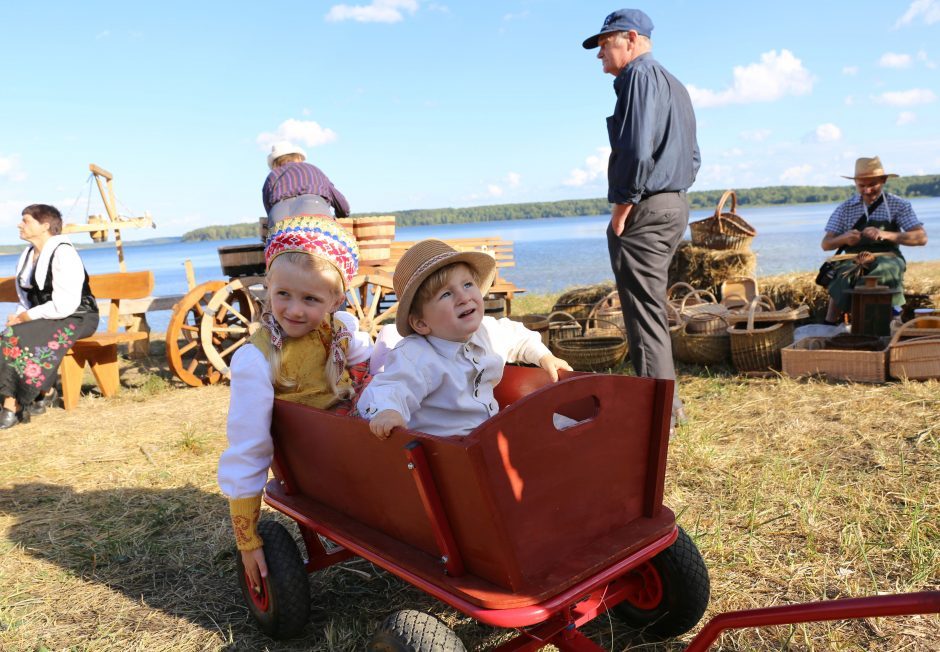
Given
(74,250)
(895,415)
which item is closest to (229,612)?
(895,415)

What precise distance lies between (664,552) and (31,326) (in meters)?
5.47

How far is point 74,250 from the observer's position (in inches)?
221

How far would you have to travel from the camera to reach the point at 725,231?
827 cm

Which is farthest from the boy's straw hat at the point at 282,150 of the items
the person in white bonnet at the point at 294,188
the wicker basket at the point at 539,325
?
the wicker basket at the point at 539,325

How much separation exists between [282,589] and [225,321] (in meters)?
5.55

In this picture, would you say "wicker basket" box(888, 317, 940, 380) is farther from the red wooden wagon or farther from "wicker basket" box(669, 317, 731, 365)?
the red wooden wagon

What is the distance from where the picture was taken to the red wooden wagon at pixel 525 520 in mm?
1526

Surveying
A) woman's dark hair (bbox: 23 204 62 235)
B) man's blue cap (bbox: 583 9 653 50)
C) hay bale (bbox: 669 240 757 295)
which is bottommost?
hay bale (bbox: 669 240 757 295)

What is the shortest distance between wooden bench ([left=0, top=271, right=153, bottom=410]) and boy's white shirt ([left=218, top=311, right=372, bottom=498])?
4561mm

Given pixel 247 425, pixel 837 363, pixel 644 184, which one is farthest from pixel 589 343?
pixel 247 425

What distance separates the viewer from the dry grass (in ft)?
7.63

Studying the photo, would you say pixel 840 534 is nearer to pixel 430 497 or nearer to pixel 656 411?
pixel 656 411

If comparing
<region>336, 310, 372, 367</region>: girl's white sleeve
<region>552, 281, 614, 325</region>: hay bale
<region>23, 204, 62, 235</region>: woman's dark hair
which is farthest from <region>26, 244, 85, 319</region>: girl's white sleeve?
<region>552, 281, 614, 325</region>: hay bale

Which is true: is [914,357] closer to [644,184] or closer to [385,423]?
[644,184]
